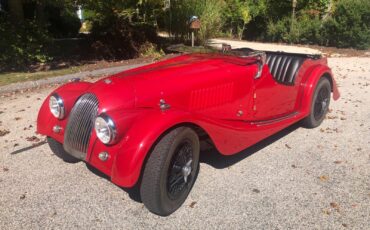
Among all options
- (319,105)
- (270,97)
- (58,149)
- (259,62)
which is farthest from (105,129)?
(319,105)

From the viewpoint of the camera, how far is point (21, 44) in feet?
39.7

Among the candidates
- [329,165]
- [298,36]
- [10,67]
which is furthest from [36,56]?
[298,36]

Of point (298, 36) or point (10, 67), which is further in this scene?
point (298, 36)

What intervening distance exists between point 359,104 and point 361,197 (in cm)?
399

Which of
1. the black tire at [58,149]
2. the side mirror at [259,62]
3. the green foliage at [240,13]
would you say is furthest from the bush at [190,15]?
the black tire at [58,149]

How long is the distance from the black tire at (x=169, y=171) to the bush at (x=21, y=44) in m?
9.29

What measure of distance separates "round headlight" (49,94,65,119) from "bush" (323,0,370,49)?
15.1 metres

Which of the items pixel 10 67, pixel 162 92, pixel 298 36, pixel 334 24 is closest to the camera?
pixel 162 92

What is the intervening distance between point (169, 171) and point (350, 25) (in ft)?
51.8

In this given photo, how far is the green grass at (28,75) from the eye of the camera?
365 inches

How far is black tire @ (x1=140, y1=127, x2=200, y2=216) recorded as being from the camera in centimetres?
327

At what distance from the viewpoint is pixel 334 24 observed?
1691cm

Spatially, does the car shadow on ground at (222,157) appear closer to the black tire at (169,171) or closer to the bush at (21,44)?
the black tire at (169,171)

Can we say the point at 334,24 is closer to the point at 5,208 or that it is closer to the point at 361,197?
the point at 361,197
